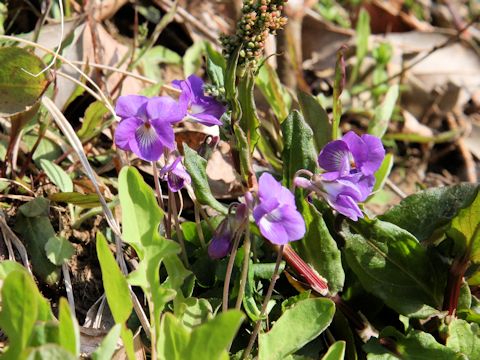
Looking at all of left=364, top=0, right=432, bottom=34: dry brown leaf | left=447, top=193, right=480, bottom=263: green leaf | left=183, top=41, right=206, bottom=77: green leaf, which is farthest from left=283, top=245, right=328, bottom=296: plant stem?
left=364, top=0, right=432, bottom=34: dry brown leaf

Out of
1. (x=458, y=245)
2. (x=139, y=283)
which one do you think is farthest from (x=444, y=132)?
(x=139, y=283)

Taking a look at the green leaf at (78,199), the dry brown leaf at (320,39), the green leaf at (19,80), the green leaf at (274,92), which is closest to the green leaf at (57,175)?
the green leaf at (78,199)

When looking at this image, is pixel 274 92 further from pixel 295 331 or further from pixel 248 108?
pixel 295 331

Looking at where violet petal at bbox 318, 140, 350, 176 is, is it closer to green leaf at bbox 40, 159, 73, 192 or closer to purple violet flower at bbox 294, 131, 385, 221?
purple violet flower at bbox 294, 131, 385, 221

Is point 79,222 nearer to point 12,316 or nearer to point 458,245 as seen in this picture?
point 12,316

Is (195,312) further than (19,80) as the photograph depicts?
No

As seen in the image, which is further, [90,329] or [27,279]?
[90,329]

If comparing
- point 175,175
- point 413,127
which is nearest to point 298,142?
point 175,175
